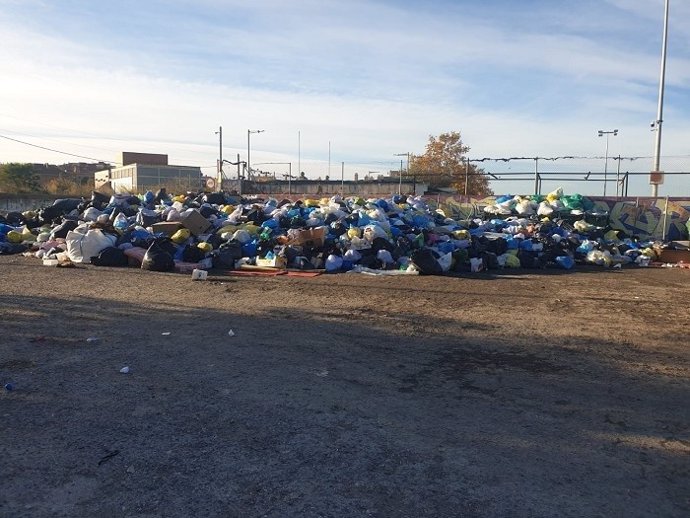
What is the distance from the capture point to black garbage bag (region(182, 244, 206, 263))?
12.7 meters

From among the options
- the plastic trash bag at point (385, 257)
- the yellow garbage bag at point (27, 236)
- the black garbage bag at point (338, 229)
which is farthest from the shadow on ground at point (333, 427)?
the yellow garbage bag at point (27, 236)

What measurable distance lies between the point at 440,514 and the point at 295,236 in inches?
412

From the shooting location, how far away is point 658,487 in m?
3.21

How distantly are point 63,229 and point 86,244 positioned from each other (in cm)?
269

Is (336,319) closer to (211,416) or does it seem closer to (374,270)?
(211,416)

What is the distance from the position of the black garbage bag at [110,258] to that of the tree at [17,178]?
30.1 meters

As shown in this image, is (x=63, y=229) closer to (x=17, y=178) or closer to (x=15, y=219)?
(x=15, y=219)

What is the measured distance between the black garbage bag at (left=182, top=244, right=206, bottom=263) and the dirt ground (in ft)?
13.9

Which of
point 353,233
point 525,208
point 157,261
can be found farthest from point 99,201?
point 525,208

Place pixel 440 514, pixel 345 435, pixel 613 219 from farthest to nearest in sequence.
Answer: pixel 613 219 < pixel 345 435 < pixel 440 514

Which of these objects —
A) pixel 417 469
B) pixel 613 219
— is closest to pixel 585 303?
pixel 417 469

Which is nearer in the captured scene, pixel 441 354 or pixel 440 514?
pixel 440 514

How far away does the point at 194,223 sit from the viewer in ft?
46.2

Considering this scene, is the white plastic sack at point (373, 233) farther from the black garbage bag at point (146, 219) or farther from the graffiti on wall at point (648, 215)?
the graffiti on wall at point (648, 215)
